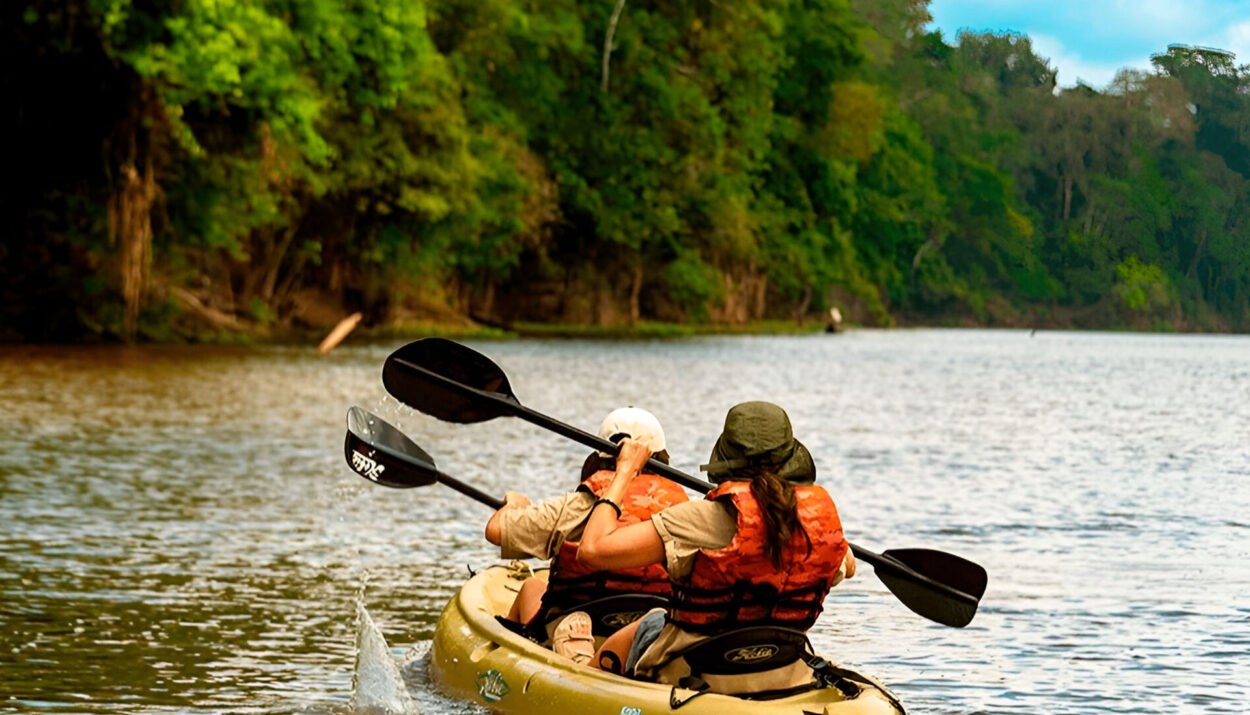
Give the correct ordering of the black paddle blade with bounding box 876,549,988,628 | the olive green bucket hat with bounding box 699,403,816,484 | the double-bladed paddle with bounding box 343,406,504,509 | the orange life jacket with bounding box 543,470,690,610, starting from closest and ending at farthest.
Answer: the olive green bucket hat with bounding box 699,403,816,484
the orange life jacket with bounding box 543,470,690,610
the black paddle blade with bounding box 876,549,988,628
the double-bladed paddle with bounding box 343,406,504,509

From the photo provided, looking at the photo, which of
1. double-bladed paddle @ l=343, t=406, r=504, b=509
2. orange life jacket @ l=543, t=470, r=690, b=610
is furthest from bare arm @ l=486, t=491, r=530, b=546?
double-bladed paddle @ l=343, t=406, r=504, b=509

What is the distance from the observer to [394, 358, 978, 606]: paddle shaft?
7.27 meters

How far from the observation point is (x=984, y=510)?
16.5 meters

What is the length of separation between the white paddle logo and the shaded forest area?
79.3 ft

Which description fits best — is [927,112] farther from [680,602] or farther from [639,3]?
[680,602]

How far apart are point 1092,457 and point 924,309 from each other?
279 ft

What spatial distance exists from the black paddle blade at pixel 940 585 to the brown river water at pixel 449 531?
1.00 meters

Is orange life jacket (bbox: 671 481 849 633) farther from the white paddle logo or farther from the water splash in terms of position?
the white paddle logo

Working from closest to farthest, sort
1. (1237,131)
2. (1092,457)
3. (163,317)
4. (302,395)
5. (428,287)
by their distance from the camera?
(1092,457), (302,395), (163,317), (428,287), (1237,131)

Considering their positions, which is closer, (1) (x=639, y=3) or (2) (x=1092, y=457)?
(2) (x=1092, y=457)

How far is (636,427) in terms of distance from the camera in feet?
22.5

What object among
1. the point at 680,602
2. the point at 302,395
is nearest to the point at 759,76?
the point at 302,395

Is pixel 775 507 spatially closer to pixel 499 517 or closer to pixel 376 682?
pixel 499 517

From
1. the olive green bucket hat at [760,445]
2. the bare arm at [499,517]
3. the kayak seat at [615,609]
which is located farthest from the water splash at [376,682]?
the olive green bucket hat at [760,445]
